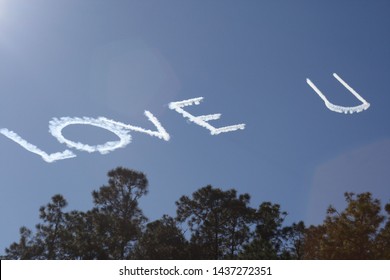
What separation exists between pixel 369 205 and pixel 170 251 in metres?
21.6

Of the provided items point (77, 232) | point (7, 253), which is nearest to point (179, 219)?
point (77, 232)

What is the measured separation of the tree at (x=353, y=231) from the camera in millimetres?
29359

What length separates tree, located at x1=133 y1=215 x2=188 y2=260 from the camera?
43.6 metres

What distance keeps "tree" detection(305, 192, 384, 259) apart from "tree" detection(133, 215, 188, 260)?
16952 mm

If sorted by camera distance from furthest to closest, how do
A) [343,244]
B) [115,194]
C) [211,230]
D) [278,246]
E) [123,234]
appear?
[278,246] < [211,230] < [115,194] < [123,234] < [343,244]

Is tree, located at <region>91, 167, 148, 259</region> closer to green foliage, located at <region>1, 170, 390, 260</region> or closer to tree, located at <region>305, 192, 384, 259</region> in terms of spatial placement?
green foliage, located at <region>1, 170, 390, 260</region>

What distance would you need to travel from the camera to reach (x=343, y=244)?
30078 mm

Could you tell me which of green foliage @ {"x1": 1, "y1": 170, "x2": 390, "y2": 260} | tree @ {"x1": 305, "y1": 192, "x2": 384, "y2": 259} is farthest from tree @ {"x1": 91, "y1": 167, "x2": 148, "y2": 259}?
tree @ {"x1": 305, "y1": 192, "x2": 384, "y2": 259}

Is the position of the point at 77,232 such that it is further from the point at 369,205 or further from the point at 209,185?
the point at 369,205

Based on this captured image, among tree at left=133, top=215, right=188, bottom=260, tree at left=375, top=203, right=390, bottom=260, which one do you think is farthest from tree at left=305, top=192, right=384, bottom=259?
tree at left=133, top=215, right=188, bottom=260

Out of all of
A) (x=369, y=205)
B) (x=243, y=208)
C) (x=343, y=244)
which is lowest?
(x=343, y=244)

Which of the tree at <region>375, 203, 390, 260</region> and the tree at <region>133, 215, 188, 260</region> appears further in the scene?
the tree at <region>133, 215, 188, 260</region>

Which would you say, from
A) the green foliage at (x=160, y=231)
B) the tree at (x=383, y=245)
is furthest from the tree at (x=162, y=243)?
the tree at (x=383, y=245)

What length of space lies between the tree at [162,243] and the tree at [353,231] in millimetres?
16952
